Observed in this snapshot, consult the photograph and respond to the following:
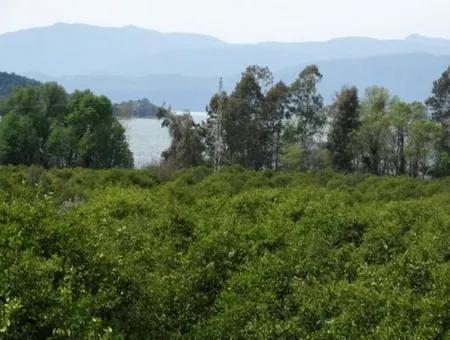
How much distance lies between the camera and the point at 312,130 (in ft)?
259

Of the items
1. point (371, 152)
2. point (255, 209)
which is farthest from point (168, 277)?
point (371, 152)

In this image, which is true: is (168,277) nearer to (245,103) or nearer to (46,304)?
(46,304)

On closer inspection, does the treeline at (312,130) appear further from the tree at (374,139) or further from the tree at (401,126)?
the tree at (401,126)

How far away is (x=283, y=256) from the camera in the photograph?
17219 mm

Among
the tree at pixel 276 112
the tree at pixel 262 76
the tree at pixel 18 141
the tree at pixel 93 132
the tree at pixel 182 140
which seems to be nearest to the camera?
the tree at pixel 18 141

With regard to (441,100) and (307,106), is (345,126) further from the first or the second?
(441,100)

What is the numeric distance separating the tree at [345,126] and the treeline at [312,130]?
0.11m

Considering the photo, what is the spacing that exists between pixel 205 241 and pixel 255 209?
10.2 metres

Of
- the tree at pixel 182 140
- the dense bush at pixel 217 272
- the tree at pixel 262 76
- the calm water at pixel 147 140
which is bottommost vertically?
the calm water at pixel 147 140

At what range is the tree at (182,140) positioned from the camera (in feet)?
236

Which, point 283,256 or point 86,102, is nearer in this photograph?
point 283,256

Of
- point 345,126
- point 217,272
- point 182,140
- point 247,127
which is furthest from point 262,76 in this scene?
point 217,272

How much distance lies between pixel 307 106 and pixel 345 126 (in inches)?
326

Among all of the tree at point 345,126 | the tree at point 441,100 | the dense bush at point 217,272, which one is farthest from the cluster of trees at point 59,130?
the dense bush at point 217,272
